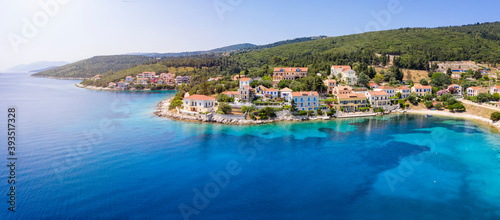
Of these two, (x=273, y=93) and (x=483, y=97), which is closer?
(x=483, y=97)

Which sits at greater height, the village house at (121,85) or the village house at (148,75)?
the village house at (148,75)

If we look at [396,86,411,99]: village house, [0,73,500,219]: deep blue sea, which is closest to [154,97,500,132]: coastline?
[0,73,500,219]: deep blue sea

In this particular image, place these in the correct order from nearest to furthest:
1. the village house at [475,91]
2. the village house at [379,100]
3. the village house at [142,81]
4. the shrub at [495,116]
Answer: the shrub at [495,116], the village house at [379,100], the village house at [475,91], the village house at [142,81]

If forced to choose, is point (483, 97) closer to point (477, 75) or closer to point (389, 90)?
point (389, 90)

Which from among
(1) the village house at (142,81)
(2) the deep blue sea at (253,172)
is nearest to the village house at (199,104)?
(2) the deep blue sea at (253,172)

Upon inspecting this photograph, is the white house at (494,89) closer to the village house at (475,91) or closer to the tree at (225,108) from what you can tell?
the village house at (475,91)

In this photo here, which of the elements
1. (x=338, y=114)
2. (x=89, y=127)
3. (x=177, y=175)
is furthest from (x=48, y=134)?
(x=338, y=114)

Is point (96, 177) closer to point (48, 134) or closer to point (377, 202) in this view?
point (48, 134)

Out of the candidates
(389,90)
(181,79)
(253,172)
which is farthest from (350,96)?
(181,79)
